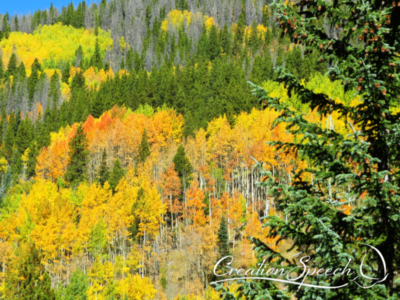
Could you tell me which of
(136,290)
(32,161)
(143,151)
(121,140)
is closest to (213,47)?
(121,140)

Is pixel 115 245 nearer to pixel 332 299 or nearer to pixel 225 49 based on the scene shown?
pixel 332 299

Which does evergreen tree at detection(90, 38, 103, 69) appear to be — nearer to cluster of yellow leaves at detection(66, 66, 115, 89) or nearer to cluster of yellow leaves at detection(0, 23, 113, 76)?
cluster of yellow leaves at detection(66, 66, 115, 89)

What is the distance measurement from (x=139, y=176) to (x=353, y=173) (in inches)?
2503

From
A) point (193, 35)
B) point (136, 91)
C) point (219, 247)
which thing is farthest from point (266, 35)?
point (219, 247)

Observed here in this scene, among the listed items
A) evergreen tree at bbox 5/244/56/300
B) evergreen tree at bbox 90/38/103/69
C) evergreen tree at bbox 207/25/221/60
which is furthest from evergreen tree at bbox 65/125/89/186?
evergreen tree at bbox 207/25/221/60

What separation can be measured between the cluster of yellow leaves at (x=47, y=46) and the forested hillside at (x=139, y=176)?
18101mm

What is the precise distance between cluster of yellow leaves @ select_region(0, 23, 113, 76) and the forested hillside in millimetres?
18101

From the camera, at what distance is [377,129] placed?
6.68 m

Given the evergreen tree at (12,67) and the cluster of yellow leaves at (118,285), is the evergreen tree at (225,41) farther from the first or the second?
the cluster of yellow leaves at (118,285)

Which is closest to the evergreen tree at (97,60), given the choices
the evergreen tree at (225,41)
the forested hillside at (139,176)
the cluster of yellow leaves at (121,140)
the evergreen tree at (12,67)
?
the forested hillside at (139,176)

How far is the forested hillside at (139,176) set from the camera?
46375 mm

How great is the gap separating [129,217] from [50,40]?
6572 inches

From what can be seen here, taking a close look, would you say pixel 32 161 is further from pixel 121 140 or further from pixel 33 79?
pixel 33 79

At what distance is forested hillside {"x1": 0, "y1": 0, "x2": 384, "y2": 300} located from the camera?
4638 cm
